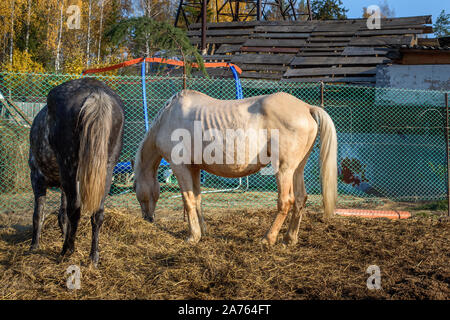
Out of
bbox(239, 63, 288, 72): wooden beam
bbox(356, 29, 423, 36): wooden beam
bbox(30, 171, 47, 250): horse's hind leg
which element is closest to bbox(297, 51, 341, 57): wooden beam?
bbox(239, 63, 288, 72): wooden beam

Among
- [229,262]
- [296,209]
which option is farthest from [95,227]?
A: [296,209]

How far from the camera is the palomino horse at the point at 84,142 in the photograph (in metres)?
3.30

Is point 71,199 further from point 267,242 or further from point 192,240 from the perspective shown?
point 267,242

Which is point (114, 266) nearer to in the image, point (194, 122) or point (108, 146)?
point (108, 146)

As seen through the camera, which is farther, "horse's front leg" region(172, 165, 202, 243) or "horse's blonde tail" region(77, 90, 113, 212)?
"horse's front leg" region(172, 165, 202, 243)

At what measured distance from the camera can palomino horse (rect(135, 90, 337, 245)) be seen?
4.23m

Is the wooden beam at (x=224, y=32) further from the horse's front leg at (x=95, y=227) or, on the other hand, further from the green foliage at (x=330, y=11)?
the horse's front leg at (x=95, y=227)

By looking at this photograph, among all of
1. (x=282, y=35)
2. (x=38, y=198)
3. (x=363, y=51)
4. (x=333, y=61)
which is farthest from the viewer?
(x=282, y=35)

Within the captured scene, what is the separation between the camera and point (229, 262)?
365 centimetres

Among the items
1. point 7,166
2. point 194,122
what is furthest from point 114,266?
point 7,166

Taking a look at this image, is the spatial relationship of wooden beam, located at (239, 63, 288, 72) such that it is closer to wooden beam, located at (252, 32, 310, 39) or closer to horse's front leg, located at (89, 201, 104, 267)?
wooden beam, located at (252, 32, 310, 39)

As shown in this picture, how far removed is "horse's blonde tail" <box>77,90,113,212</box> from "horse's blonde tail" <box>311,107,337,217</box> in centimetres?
219

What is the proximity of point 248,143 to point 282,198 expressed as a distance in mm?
668

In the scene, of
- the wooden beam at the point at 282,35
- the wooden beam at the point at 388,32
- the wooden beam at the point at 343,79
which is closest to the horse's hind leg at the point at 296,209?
the wooden beam at the point at 343,79
